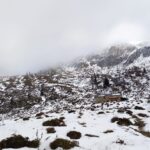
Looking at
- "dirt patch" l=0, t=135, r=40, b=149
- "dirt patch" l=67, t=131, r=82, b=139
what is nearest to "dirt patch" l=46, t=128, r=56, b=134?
"dirt patch" l=67, t=131, r=82, b=139

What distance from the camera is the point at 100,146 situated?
21.5 m

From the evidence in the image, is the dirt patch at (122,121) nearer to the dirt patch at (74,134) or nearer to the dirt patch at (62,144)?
the dirt patch at (74,134)

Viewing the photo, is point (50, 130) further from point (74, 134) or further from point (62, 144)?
point (62, 144)

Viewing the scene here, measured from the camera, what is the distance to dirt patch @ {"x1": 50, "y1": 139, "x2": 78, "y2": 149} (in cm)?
2064

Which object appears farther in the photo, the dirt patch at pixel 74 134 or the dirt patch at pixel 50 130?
the dirt patch at pixel 50 130

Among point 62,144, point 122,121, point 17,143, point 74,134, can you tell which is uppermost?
point 17,143

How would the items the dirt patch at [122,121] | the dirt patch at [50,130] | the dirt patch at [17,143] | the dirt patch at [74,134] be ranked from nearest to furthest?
1. the dirt patch at [17,143]
2. the dirt patch at [74,134]
3. the dirt patch at [50,130]
4. the dirt patch at [122,121]

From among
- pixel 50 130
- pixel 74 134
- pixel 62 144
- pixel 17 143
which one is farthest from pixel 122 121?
pixel 17 143

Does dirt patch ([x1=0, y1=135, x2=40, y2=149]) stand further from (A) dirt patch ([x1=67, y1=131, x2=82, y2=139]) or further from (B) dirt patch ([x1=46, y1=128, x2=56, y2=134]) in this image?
(B) dirt patch ([x1=46, y1=128, x2=56, y2=134])

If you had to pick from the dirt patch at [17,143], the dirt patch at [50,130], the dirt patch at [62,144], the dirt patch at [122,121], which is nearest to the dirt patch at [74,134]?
the dirt patch at [50,130]

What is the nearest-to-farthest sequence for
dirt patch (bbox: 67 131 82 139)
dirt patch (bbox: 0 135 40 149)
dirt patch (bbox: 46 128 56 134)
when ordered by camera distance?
dirt patch (bbox: 0 135 40 149)
dirt patch (bbox: 67 131 82 139)
dirt patch (bbox: 46 128 56 134)

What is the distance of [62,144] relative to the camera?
69.1 ft

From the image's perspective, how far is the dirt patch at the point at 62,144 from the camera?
20644 millimetres

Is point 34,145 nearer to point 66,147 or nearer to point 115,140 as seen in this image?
point 66,147
